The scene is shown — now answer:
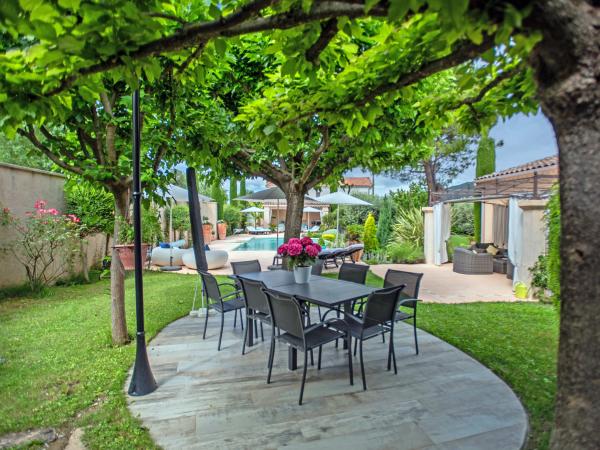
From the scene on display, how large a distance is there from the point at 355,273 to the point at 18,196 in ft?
23.7

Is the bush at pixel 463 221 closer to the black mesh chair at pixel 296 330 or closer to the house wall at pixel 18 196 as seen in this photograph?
the black mesh chair at pixel 296 330

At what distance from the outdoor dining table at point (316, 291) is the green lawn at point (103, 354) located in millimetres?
1479

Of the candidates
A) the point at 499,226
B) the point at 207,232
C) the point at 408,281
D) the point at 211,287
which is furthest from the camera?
the point at 207,232

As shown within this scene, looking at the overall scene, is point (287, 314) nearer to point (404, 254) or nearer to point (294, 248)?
point (294, 248)

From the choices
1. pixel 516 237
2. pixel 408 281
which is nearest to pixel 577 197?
pixel 408 281

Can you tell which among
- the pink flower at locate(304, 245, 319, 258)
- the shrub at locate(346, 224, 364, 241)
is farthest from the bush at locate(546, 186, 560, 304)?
the shrub at locate(346, 224, 364, 241)

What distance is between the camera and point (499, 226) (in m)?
13.2

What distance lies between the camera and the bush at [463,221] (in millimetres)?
17438

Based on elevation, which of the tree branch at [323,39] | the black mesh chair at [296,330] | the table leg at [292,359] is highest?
the tree branch at [323,39]

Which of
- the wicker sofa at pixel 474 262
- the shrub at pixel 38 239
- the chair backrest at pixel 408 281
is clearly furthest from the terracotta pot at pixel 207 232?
the chair backrest at pixel 408 281

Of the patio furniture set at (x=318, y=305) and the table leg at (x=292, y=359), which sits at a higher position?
the patio furniture set at (x=318, y=305)

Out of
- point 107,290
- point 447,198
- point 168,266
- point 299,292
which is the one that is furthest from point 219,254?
point 447,198

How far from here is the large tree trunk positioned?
1.08 meters

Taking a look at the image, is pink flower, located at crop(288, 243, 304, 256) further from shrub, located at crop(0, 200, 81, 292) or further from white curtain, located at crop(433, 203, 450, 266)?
white curtain, located at crop(433, 203, 450, 266)
